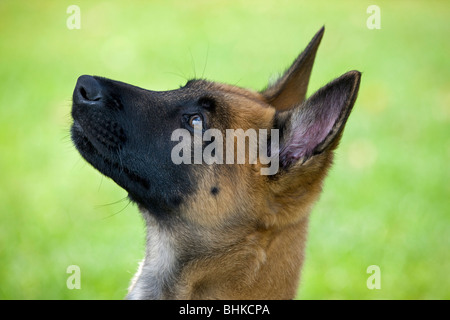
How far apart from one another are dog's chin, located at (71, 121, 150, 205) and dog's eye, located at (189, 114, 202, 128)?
0.44m

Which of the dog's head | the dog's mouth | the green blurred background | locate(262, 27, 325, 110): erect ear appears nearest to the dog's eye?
the dog's head

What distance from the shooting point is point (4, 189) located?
7414mm

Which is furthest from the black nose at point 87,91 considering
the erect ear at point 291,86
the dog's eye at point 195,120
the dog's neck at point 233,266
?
the erect ear at point 291,86

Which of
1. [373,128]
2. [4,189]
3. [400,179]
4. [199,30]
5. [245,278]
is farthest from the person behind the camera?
[199,30]

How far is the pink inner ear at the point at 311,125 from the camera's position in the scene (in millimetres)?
3068

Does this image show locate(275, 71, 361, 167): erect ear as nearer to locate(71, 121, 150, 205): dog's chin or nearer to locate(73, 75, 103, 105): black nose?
locate(71, 121, 150, 205): dog's chin

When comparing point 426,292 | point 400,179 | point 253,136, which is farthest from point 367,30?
point 253,136

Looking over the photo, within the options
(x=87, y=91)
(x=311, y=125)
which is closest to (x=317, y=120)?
(x=311, y=125)

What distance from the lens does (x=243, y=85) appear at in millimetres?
9906

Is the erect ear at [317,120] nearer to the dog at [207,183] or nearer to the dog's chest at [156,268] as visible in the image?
the dog at [207,183]

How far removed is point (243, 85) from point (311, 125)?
22.0 ft

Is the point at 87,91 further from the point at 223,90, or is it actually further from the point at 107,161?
the point at 223,90
